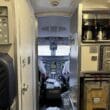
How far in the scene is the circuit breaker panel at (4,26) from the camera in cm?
155

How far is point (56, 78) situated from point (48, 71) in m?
0.46

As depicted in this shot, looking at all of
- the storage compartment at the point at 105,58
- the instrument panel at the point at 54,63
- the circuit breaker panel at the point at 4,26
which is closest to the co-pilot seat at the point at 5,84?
the circuit breaker panel at the point at 4,26

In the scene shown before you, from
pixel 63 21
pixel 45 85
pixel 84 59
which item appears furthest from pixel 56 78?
pixel 84 59

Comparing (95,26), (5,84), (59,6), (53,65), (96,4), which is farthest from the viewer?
(53,65)

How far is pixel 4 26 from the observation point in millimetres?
1564

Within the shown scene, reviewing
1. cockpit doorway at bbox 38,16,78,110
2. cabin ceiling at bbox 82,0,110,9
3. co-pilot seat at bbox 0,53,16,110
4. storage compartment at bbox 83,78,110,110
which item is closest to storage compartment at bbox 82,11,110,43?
cabin ceiling at bbox 82,0,110,9

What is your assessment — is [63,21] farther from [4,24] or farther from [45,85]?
[4,24]

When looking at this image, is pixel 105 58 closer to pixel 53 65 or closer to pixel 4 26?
pixel 4 26

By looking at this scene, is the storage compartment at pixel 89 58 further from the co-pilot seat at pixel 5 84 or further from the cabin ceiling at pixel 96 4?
the co-pilot seat at pixel 5 84

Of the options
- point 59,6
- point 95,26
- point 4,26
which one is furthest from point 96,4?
point 4,26

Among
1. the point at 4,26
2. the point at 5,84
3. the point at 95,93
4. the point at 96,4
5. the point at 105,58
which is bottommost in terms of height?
the point at 95,93

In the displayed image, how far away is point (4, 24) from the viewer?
1.57 meters

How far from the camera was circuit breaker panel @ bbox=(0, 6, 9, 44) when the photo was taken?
1.55 meters

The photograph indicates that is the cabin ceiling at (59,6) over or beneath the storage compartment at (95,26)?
over
